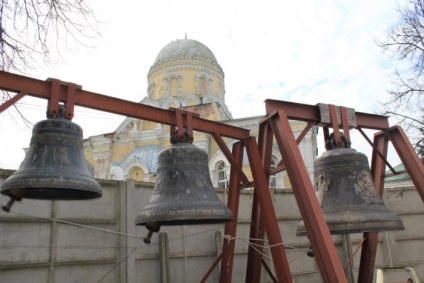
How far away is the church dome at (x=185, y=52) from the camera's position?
2846 cm

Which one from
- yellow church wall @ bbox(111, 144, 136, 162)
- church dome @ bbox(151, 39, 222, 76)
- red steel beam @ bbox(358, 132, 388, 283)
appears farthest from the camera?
church dome @ bbox(151, 39, 222, 76)

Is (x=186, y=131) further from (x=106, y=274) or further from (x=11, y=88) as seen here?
(x=106, y=274)

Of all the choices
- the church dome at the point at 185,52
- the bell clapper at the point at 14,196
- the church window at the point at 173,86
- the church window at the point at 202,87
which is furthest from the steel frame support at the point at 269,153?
the church dome at the point at 185,52

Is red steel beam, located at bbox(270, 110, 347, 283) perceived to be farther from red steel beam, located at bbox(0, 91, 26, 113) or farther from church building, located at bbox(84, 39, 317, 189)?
church building, located at bbox(84, 39, 317, 189)

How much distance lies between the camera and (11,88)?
3.13 m

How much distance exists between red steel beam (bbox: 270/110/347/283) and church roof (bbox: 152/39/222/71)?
83.6 feet

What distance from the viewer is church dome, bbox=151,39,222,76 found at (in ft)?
93.4

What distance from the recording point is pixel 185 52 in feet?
94.8

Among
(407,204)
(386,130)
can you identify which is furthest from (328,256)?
(407,204)

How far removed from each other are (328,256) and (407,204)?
5805mm

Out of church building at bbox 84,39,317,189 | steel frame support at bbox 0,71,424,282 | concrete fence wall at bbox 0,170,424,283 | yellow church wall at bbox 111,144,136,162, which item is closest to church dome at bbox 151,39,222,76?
church building at bbox 84,39,317,189

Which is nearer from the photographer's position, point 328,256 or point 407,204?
point 328,256

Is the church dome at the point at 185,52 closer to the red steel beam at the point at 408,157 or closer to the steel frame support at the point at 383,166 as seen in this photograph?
the steel frame support at the point at 383,166

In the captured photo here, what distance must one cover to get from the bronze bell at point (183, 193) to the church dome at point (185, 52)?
998 inches
